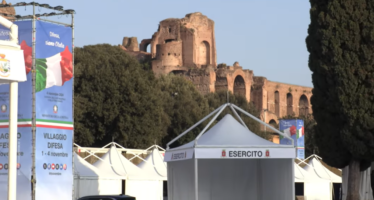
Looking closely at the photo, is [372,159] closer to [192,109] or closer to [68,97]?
[68,97]

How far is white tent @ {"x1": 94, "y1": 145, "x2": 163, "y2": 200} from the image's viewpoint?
2669 centimetres

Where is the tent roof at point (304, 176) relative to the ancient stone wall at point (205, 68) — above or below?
below

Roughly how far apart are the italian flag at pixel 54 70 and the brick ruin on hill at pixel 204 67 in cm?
5732

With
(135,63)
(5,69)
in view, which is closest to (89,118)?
(135,63)

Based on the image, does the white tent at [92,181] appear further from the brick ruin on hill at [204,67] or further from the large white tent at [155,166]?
the brick ruin on hill at [204,67]

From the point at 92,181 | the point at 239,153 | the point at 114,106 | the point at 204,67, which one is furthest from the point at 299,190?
the point at 204,67

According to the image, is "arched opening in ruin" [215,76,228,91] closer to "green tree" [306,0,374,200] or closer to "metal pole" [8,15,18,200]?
"green tree" [306,0,374,200]

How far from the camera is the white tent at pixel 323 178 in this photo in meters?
32.8

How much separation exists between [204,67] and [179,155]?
61.4 metres

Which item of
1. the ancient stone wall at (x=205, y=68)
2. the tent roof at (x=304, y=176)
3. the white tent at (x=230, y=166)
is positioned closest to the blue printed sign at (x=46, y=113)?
the white tent at (x=230, y=166)

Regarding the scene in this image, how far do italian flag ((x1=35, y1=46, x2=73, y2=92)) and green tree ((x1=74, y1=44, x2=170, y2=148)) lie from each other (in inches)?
927

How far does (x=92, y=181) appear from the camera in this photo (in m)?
25.1

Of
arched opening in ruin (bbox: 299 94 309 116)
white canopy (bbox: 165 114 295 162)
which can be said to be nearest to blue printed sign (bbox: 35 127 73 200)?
white canopy (bbox: 165 114 295 162)

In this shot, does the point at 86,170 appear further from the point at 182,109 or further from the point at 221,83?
the point at 221,83
